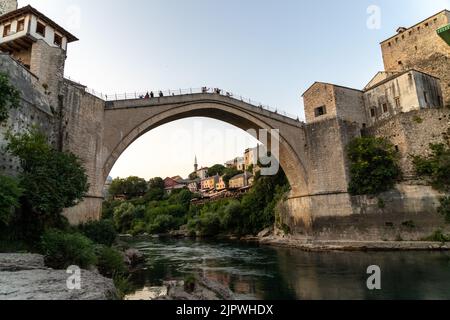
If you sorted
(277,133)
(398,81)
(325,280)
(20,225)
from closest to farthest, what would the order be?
(20,225)
(325,280)
(398,81)
(277,133)

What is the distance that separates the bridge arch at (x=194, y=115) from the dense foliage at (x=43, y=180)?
4.94 metres

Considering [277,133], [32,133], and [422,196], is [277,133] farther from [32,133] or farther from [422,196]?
[32,133]

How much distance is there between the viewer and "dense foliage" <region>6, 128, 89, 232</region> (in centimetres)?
862

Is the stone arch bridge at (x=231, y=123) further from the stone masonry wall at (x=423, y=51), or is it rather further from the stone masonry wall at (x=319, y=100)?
the stone masonry wall at (x=423, y=51)

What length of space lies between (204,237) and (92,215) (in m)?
21.8

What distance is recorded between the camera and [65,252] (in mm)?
7266

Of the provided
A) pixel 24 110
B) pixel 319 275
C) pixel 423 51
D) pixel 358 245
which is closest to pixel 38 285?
pixel 24 110

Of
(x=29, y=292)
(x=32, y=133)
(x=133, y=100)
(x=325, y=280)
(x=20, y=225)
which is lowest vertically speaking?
(x=325, y=280)

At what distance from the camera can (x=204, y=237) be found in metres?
33.7

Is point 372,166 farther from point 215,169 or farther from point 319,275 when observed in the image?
point 215,169

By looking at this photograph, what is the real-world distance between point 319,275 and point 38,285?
896 cm

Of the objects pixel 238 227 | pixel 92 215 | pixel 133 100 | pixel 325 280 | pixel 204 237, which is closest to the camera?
pixel 325 280

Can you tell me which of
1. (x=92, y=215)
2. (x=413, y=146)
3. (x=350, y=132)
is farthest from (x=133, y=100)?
(x=413, y=146)

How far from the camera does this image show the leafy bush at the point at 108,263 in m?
9.15
